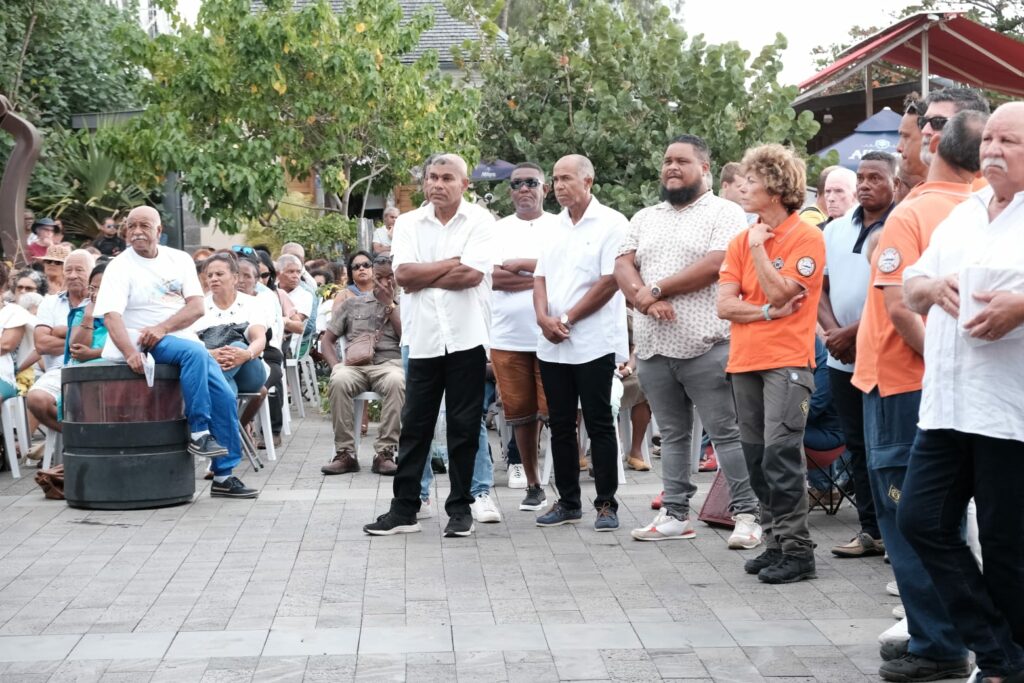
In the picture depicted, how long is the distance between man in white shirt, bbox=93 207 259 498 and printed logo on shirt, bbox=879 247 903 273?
5.49 metres

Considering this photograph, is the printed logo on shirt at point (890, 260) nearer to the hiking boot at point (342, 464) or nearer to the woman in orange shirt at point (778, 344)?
the woman in orange shirt at point (778, 344)

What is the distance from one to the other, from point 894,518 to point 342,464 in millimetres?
6369

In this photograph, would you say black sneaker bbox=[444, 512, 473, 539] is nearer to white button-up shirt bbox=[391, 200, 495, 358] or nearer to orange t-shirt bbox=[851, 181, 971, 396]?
white button-up shirt bbox=[391, 200, 495, 358]

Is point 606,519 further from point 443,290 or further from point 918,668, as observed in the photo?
point 918,668

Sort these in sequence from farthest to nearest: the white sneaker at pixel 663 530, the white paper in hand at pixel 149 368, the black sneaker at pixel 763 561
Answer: the white paper in hand at pixel 149 368 → the white sneaker at pixel 663 530 → the black sneaker at pixel 763 561

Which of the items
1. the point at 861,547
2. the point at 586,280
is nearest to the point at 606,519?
the point at 586,280

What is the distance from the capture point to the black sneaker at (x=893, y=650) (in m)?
5.18

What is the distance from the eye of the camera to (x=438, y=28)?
44344mm

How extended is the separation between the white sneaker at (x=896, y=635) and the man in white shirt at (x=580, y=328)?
119 inches

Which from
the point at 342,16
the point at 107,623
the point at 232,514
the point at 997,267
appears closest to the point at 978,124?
the point at 997,267

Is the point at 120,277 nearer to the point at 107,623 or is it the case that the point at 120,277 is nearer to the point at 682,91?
the point at 107,623

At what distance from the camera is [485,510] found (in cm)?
868

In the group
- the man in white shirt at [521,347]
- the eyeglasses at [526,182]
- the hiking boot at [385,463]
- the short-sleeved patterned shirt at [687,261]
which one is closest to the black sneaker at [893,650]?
the short-sleeved patterned shirt at [687,261]

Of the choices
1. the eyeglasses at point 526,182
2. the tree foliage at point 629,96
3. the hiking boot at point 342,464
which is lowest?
the hiking boot at point 342,464
